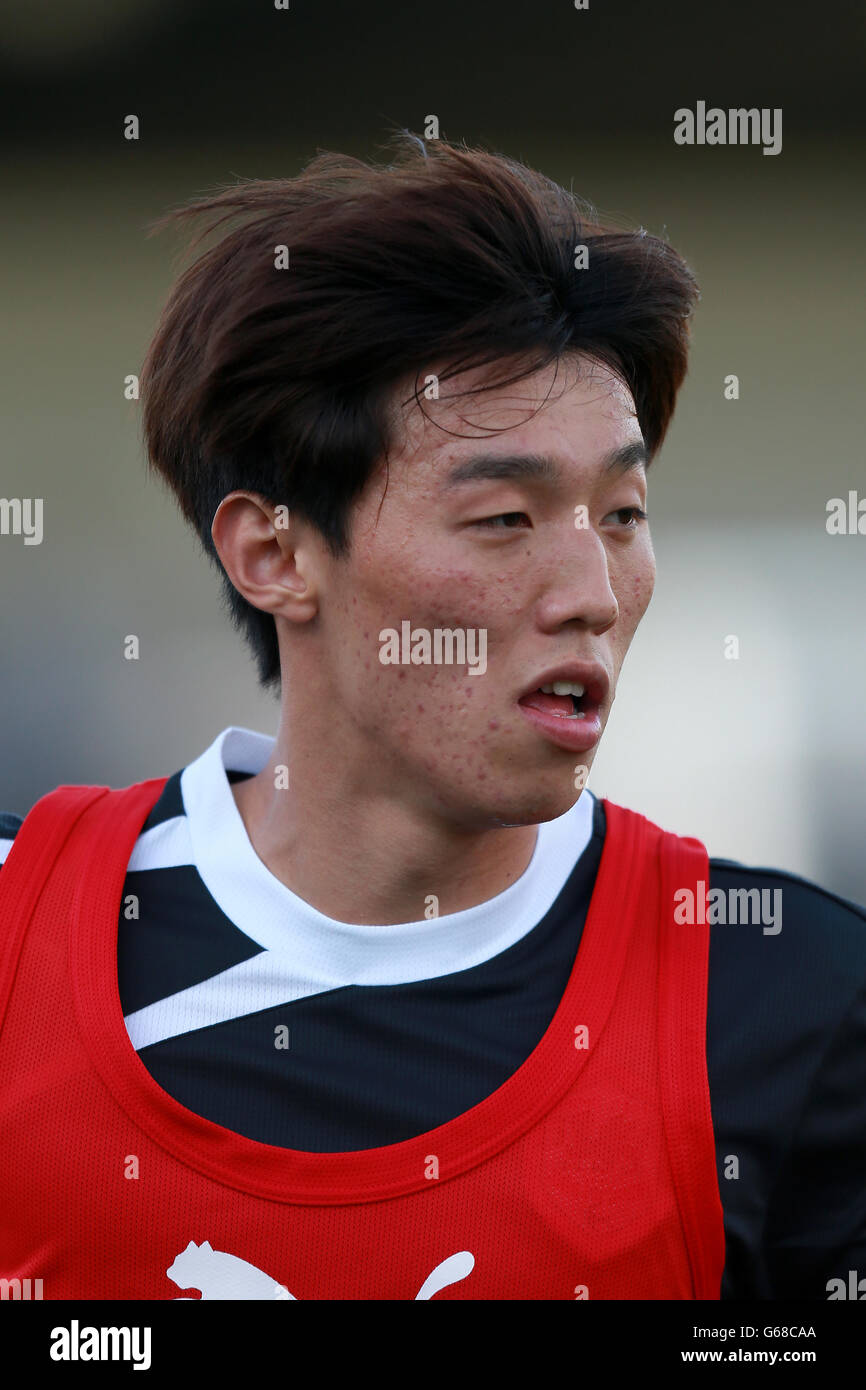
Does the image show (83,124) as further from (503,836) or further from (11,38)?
(503,836)

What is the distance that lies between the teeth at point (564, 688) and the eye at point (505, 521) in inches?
6.6

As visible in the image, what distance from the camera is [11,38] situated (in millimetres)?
3832

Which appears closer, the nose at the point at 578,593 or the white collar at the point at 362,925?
the nose at the point at 578,593

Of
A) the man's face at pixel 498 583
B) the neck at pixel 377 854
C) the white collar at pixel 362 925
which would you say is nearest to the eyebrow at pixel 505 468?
the man's face at pixel 498 583

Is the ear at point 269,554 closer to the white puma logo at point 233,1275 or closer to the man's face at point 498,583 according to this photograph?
the man's face at point 498,583

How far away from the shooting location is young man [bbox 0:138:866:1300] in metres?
1.38

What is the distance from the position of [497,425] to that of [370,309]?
0.19 metres

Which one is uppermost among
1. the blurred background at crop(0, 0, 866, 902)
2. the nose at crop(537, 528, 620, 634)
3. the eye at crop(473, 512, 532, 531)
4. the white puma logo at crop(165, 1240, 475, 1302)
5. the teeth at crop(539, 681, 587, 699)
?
the blurred background at crop(0, 0, 866, 902)

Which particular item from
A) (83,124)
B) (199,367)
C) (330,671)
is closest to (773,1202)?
(330,671)

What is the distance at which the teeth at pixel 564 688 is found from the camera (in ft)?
4.64

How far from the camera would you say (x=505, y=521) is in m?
1.40

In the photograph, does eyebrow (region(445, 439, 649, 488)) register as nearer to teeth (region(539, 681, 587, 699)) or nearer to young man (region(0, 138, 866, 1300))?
young man (region(0, 138, 866, 1300))

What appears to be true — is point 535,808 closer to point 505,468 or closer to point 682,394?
point 505,468

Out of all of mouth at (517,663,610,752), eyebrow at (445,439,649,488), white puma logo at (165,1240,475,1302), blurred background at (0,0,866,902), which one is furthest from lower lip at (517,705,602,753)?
blurred background at (0,0,866,902)
